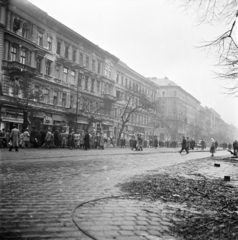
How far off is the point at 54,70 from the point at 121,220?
115 feet

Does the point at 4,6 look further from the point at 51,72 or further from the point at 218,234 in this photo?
the point at 218,234

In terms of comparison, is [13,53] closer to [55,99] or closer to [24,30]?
[24,30]

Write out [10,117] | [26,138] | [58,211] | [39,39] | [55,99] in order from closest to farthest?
[58,211], [26,138], [10,117], [39,39], [55,99]

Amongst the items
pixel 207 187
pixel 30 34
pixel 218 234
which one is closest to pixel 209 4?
pixel 207 187

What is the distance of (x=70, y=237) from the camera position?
3389mm

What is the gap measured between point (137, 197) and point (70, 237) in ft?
8.47

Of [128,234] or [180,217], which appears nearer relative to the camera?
[128,234]

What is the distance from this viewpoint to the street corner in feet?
11.7

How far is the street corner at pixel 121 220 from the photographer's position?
11.7 ft

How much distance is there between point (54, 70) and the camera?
3747cm

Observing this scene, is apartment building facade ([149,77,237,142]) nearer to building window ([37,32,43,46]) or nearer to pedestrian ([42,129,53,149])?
building window ([37,32,43,46])

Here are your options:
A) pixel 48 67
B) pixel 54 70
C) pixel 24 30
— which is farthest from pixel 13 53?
pixel 54 70

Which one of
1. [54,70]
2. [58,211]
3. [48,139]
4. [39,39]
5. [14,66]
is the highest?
[39,39]

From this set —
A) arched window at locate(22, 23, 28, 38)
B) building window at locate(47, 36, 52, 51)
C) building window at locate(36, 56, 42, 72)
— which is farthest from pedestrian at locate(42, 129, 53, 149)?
building window at locate(47, 36, 52, 51)
